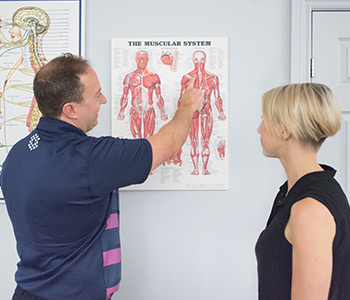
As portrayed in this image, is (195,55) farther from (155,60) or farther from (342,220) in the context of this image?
(342,220)

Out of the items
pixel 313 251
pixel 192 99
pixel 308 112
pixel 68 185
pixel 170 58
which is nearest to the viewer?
pixel 313 251

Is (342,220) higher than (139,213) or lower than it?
higher

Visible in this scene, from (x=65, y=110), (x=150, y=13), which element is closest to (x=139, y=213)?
(x=65, y=110)

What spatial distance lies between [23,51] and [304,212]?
1.35 m

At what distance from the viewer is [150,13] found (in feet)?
5.28

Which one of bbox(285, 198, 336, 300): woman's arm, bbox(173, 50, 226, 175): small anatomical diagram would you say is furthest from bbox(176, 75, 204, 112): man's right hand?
bbox(285, 198, 336, 300): woman's arm

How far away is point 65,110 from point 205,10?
78 centimetres

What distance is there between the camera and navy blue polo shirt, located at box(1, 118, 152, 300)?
3.71 ft

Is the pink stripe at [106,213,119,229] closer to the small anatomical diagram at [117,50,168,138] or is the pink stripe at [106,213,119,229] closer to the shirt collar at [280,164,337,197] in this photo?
the small anatomical diagram at [117,50,168,138]

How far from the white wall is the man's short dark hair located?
1.35ft

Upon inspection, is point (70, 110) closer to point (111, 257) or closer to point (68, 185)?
point (68, 185)

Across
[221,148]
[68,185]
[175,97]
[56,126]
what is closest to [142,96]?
[175,97]

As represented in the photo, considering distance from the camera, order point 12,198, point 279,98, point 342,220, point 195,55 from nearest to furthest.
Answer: point 342,220, point 279,98, point 12,198, point 195,55

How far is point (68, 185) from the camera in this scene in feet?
3.69
